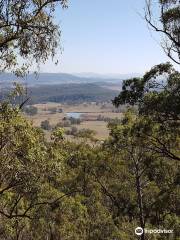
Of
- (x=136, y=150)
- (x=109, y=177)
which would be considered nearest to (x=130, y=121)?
(x=136, y=150)

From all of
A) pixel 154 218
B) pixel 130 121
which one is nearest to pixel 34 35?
pixel 130 121

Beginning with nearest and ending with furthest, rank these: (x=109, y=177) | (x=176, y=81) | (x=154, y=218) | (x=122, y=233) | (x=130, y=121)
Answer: (x=176, y=81) → (x=130, y=121) → (x=122, y=233) → (x=154, y=218) → (x=109, y=177)

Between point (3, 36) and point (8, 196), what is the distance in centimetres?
940

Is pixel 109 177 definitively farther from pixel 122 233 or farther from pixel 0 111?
pixel 0 111

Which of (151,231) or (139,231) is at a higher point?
(151,231)

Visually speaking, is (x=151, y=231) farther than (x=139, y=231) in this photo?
No

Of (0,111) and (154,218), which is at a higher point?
(0,111)

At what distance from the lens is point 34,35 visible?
1519 centimetres

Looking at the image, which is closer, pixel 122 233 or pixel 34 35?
pixel 34 35

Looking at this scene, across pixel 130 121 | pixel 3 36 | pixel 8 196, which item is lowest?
pixel 8 196

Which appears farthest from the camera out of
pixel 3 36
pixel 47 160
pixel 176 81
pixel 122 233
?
pixel 122 233

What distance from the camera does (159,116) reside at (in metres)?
20.1

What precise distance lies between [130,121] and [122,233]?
8.87 m

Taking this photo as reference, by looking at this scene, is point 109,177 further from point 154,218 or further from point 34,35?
point 34,35
